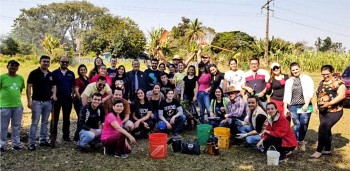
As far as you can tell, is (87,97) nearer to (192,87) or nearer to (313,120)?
(192,87)

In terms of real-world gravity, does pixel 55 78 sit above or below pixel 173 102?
above

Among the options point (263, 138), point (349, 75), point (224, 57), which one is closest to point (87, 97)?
point (263, 138)

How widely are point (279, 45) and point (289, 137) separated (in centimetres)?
3342

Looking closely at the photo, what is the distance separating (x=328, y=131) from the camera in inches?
228

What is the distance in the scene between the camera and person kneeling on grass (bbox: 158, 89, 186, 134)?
723 centimetres

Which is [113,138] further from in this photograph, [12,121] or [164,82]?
[164,82]

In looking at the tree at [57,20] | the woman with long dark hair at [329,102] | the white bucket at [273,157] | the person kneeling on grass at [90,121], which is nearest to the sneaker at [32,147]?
the person kneeling on grass at [90,121]

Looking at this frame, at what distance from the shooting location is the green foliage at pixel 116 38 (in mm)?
50156

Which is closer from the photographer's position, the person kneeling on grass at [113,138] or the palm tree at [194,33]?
the person kneeling on grass at [113,138]

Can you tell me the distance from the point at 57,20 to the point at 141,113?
6942 centimetres

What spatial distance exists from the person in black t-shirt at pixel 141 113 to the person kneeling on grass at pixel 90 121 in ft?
3.81

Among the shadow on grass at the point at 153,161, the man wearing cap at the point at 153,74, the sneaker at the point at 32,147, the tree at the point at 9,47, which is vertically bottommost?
the shadow on grass at the point at 153,161

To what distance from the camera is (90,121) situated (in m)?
5.98

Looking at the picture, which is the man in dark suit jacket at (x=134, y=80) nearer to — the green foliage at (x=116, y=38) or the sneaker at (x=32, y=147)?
the sneaker at (x=32, y=147)
